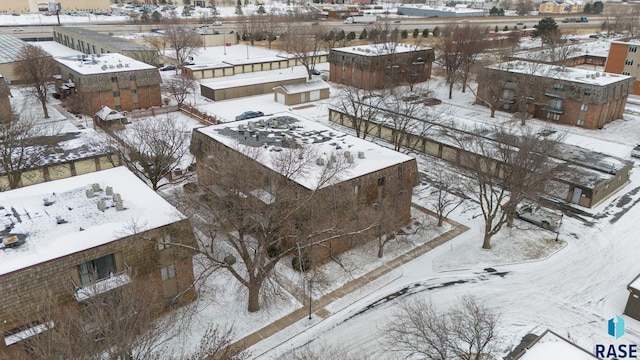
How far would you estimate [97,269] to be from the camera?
23188 mm

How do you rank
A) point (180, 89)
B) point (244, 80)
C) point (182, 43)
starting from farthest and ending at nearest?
point (182, 43) → point (244, 80) → point (180, 89)

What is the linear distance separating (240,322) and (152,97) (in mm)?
46665

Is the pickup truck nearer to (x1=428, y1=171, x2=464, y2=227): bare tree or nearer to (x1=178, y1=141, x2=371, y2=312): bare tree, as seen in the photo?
(x1=428, y1=171, x2=464, y2=227): bare tree

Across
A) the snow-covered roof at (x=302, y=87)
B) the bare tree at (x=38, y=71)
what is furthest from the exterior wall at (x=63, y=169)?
the snow-covered roof at (x=302, y=87)

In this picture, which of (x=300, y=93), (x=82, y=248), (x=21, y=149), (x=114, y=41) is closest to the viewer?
(x=82, y=248)

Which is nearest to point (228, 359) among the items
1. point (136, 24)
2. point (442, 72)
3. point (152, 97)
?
point (152, 97)

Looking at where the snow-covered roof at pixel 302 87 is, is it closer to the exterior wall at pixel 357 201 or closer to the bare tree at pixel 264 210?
the exterior wall at pixel 357 201

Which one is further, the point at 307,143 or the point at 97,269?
the point at 307,143

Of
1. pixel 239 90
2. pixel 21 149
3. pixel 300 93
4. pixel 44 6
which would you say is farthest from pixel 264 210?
pixel 44 6

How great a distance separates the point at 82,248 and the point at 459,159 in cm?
3456

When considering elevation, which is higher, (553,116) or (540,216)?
(553,116)

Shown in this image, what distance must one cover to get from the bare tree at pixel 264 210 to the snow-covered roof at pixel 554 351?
1001 centimetres

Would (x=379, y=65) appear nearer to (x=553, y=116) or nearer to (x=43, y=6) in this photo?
(x=553, y=116)

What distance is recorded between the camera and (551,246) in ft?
110
